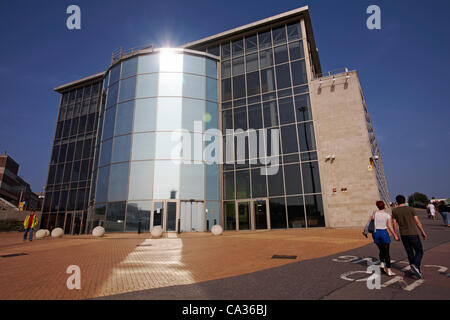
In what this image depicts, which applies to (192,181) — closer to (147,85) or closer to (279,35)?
(147,85)

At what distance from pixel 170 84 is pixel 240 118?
7.43m

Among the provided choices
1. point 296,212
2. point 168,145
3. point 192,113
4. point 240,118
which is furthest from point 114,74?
point 296,212

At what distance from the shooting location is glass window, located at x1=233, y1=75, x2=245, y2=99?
24.7 metres

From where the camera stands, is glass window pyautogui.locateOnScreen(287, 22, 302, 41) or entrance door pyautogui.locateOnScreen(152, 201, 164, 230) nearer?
entrance door pyautogui.locateOnScreen(152, 201, 164, 230)

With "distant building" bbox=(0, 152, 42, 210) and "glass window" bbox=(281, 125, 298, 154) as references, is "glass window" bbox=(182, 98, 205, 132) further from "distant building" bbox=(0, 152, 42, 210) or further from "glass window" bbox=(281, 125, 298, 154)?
"distant building" bbox=(0, 152, 42, 210)

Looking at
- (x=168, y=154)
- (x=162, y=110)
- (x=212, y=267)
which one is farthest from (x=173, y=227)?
(x=212, y=267)

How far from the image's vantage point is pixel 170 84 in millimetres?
24219

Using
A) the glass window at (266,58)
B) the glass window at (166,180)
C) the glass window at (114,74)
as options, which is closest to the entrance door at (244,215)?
the glass window at (166,180)

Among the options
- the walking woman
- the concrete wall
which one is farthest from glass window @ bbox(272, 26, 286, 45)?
the walking woman

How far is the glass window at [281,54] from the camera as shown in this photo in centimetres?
2364

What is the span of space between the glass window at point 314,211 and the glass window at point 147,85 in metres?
16.6

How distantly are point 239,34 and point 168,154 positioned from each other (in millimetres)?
14488

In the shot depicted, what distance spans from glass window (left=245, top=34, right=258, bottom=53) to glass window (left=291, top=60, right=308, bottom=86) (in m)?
4.84
